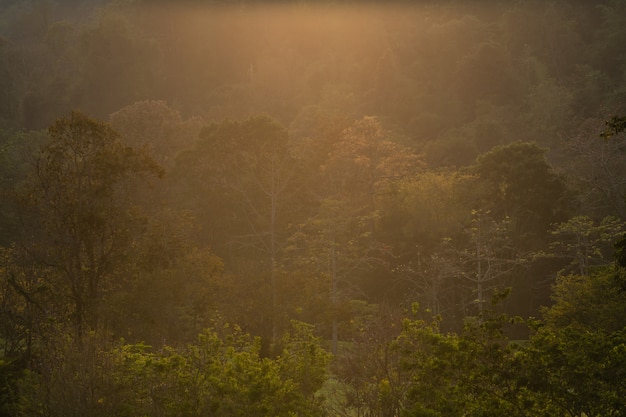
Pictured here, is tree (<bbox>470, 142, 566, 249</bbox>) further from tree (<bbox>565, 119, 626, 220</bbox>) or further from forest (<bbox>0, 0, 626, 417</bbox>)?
tree (<bbox>565, 119, 626, 220</bbox>)

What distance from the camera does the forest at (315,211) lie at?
13609mm

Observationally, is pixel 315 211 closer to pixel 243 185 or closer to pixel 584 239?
pixel 243 185

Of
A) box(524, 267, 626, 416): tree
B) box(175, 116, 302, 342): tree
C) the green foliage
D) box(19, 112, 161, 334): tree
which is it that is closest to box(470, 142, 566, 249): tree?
box(175, 116, 302, 342): tree

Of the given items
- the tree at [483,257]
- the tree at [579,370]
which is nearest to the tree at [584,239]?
the tree at [483,257]

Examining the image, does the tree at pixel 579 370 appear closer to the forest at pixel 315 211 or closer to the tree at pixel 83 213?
the forest at pixel 315 211

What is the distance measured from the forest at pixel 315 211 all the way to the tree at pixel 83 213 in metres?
0.11

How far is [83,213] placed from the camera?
21250 mm

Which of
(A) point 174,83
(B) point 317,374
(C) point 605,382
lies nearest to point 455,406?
(C) point 605,382

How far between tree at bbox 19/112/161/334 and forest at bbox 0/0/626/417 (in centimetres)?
11

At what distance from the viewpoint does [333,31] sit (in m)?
80.8

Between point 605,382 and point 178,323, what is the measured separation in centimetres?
1782

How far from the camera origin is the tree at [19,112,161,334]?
21.2 metres

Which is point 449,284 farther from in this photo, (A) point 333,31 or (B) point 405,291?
(A) point 333,31

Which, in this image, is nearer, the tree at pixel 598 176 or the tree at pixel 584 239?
the tree at pixel 584 239
